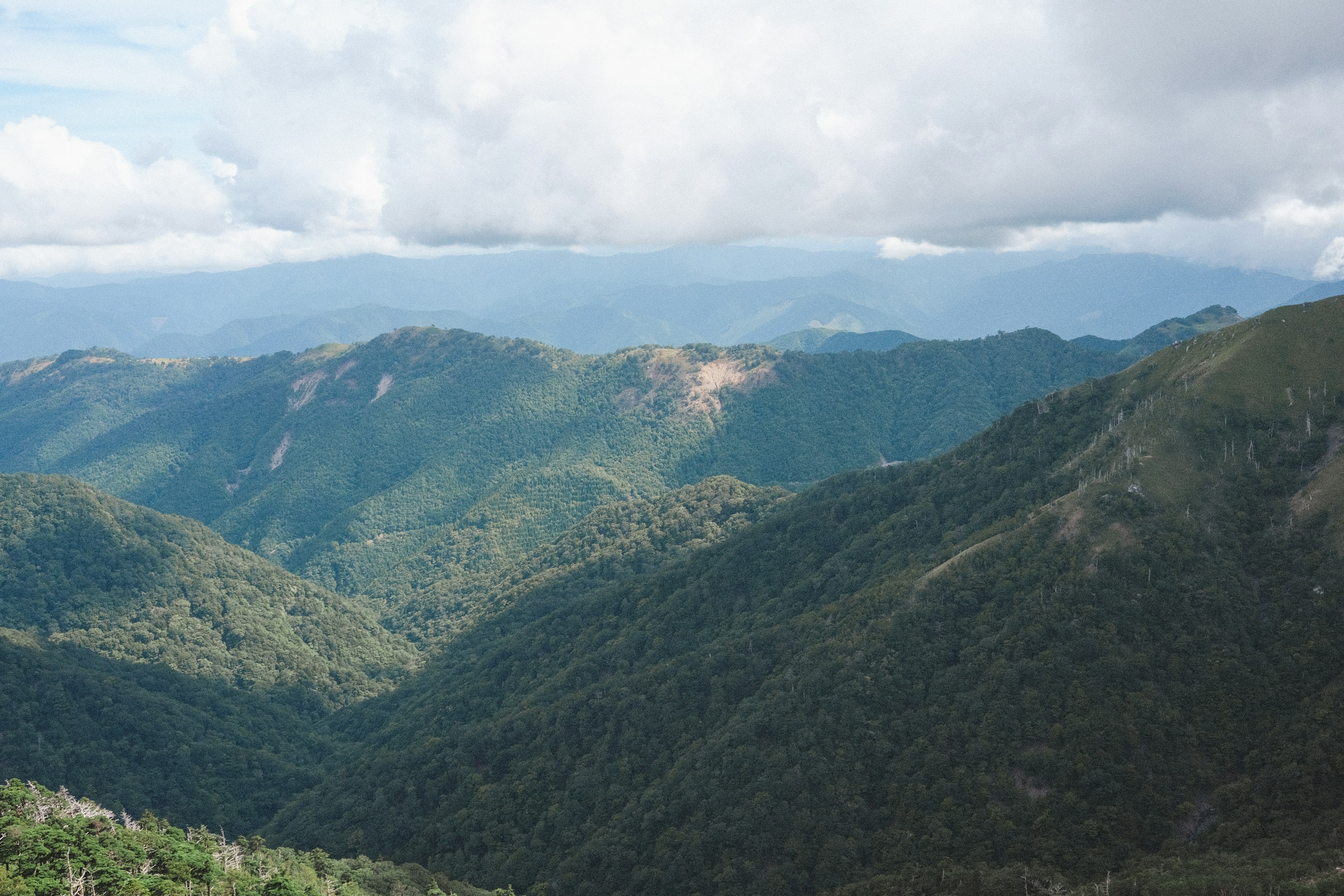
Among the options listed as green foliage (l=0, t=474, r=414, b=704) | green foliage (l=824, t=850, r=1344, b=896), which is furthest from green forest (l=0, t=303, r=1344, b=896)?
green foliage (l=0, t=474, r=414, b=704)

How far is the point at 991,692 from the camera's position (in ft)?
283

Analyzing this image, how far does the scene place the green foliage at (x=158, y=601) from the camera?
161 meters

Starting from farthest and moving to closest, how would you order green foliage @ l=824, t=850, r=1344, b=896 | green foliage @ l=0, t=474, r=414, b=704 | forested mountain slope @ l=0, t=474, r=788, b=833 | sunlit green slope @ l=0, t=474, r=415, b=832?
green foliage @ l=0, t=474, r=414, b=704 → forested mountain slope @ l=0, t=474, r=788, b=833 → sunlit green slope @ l=0, t=474, r=415, b=832 → green foliage @ l=824, t=850, r=1344, b=896

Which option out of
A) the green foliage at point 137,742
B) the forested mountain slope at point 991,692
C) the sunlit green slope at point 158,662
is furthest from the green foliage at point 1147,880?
the sunlit green slope at point 158,662

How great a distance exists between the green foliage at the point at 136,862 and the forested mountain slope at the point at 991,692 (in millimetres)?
21627

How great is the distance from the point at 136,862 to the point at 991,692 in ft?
247

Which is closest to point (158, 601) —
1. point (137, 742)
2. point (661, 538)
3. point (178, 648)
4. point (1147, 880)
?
point (178, 648)

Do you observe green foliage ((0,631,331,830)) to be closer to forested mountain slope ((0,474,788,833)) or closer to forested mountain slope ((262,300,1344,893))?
forested mountain slope ((0,474,788,833))

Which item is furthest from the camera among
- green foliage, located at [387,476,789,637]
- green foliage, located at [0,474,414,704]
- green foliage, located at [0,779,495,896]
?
green foliage, located at [387,476,789,637]

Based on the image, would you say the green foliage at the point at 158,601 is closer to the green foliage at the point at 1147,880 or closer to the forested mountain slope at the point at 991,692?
the forested mountain slope at the point at 991,692

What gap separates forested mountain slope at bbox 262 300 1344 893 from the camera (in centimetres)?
7638

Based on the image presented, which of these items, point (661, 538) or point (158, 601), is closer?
point (158, 601)

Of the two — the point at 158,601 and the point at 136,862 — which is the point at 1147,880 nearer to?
the point at 136,862

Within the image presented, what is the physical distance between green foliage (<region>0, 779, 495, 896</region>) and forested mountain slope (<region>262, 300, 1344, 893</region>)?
21.6 metres
